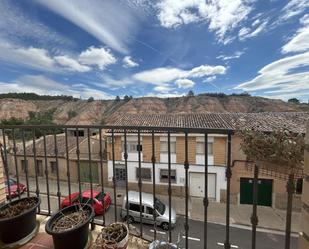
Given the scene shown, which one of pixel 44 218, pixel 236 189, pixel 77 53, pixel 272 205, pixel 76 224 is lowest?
pixel 272 205

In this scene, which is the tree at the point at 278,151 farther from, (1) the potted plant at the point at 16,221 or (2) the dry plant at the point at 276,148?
(1) the potted plant at the point at 16,221

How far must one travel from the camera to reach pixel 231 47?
14438 millimetres

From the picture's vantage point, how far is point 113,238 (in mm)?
1306

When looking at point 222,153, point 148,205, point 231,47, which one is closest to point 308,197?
point 148,205

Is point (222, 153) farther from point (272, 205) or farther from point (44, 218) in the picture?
point (44, 218)

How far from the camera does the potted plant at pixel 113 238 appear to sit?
1.25 m

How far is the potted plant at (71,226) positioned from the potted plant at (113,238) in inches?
4.7

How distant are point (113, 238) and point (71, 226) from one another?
1.02 feet

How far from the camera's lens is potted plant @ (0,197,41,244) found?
139 centimetres

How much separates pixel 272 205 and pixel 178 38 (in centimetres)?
921

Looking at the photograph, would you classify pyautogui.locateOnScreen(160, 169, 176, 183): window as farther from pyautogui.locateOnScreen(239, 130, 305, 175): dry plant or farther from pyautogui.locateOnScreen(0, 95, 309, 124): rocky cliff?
pyautogui.locateOnScreen(0, 95, 309, 124): rocky cliff

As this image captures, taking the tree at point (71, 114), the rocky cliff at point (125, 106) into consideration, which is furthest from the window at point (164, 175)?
the tree at point (71, 114)

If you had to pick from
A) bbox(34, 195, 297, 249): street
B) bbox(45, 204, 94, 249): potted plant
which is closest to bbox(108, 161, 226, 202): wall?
bbox(34, 195, 297, 249): street

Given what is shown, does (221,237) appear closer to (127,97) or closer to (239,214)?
(239,214)
